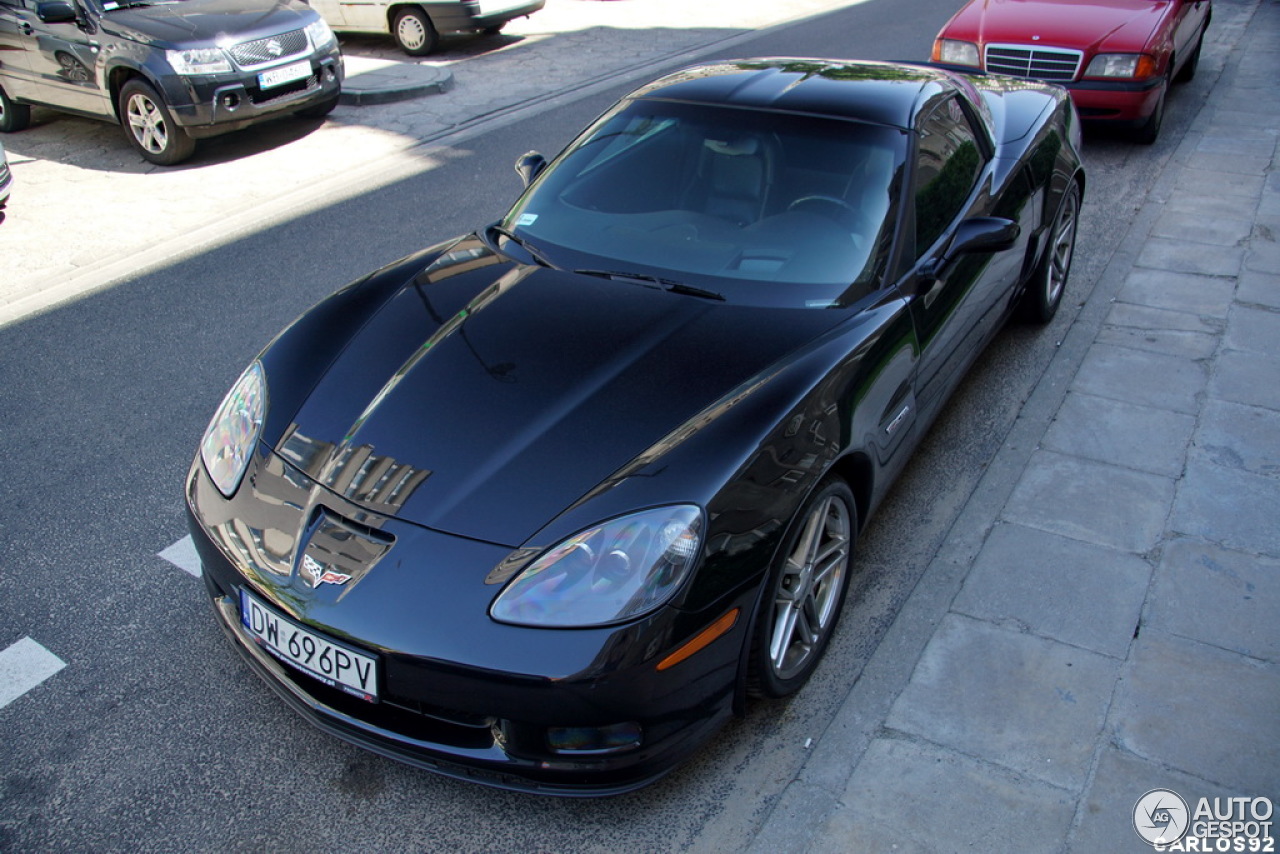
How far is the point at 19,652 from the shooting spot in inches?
123

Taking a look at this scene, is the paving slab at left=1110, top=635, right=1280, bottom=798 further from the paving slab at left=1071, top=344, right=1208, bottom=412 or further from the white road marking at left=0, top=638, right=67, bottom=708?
the white road marking at left=0, top=638, right=67, bottom=708

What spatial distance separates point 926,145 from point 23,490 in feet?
11.8

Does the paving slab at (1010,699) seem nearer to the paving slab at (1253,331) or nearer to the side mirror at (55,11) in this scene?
the paving slab at (1253,331)

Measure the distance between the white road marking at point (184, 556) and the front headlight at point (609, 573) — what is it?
65.6 inches

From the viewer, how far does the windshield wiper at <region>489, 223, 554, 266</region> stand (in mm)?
3449

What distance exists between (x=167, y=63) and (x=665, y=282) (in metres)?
6.32

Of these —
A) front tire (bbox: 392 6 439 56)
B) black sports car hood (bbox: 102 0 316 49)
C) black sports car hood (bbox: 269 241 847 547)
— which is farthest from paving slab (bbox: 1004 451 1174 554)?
front tire (bbox: 392 6 439 56)

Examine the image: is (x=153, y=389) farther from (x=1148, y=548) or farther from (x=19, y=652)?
(x=1148, y=548)

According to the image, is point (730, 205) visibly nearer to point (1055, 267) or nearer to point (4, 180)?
point (1055, 267)

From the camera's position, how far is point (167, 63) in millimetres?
7812

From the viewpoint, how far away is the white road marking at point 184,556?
3451 millimetres

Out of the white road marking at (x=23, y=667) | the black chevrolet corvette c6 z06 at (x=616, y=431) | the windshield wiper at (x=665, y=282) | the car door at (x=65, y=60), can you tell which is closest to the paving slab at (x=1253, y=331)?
the black chevrolet corvette c6 z06 at (x=616, y=431)

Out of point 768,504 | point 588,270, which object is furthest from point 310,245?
point 768,504

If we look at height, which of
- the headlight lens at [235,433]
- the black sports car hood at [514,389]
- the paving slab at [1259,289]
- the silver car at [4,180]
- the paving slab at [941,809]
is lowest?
the paving slab at [1259,289]
